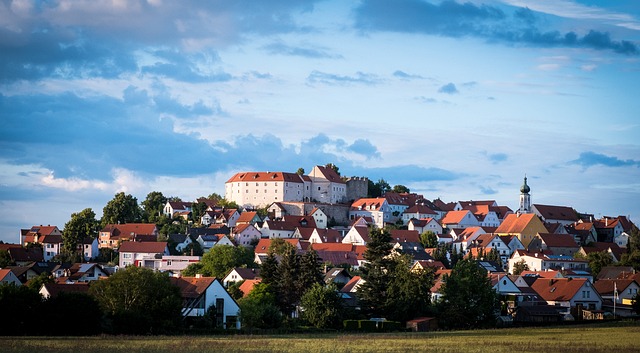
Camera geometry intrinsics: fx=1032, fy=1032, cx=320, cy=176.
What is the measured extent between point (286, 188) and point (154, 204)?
66.3 feet

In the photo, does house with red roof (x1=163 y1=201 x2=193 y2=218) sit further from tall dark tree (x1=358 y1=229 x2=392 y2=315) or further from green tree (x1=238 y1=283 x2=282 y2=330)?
green tree (x1=238 y1=283 x2=282 y2=330)

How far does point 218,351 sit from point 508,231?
10093cm

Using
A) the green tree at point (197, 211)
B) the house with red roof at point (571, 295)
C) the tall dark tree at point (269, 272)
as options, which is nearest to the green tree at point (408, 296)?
the tall dark tree at point (269, 272)

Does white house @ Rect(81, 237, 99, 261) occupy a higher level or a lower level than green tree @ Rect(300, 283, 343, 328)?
higher

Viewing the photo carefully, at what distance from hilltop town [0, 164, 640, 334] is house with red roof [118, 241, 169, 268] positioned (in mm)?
165

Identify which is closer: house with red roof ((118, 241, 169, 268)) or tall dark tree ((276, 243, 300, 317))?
tall dark tree ((276, 243, 300, 317))

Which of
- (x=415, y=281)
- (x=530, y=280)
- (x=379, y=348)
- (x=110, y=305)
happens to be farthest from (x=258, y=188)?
(x=379, y=348)

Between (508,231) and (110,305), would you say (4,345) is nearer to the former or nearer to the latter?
(110,305)

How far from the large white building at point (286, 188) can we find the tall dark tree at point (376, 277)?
2993 inches

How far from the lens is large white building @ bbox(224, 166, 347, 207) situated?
154625mm

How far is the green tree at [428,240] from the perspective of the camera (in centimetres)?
12812

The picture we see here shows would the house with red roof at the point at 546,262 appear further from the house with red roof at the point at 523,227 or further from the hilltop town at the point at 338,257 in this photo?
the house with red roof at the point at 523,227

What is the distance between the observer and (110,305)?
58906 mm

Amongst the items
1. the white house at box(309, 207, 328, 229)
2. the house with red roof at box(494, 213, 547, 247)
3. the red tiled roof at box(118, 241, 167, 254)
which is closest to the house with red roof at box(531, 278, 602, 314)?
the house with red roof at box(494, 213, 547, 247)
